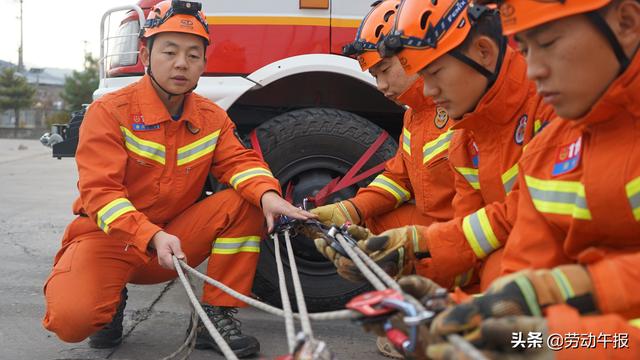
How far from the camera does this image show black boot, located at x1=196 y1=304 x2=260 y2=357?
3.10 metres

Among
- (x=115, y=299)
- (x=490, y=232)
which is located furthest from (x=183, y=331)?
(x=490, y=232)

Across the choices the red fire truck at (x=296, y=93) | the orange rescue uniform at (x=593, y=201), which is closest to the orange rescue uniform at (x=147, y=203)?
the red fire truck at (x=296, y=93)

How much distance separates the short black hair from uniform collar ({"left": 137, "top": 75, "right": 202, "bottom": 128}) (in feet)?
4.66

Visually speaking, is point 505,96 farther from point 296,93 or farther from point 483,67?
point 296,93

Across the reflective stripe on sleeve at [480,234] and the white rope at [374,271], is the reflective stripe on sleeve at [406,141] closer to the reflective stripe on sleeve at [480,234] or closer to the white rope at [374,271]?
the reflective stripe on sleeve at [480,234]

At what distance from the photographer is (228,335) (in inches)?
123

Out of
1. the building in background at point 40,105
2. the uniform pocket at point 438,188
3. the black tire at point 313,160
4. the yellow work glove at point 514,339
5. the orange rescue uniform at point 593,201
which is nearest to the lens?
the yellow work glove at point 514,339

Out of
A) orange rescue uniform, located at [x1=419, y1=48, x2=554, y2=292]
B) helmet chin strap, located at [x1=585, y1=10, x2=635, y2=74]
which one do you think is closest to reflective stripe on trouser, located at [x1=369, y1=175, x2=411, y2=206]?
orange rescue uniform, located at [x1=419, y1=48, x2=554, y2=292]

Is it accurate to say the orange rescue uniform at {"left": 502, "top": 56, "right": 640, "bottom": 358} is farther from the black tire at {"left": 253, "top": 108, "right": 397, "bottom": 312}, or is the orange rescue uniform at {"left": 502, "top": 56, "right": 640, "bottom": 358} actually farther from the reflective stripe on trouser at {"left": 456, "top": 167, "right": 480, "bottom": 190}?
the black tire at {"left": 253, "top": 108, "right": 397, "bottom": 312}

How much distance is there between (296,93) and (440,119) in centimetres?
122

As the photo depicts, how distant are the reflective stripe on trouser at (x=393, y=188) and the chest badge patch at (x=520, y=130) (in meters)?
0.93

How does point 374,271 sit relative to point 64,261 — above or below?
above

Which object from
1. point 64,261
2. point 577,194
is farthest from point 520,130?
point 64,261

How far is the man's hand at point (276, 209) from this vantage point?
2.91 meters
